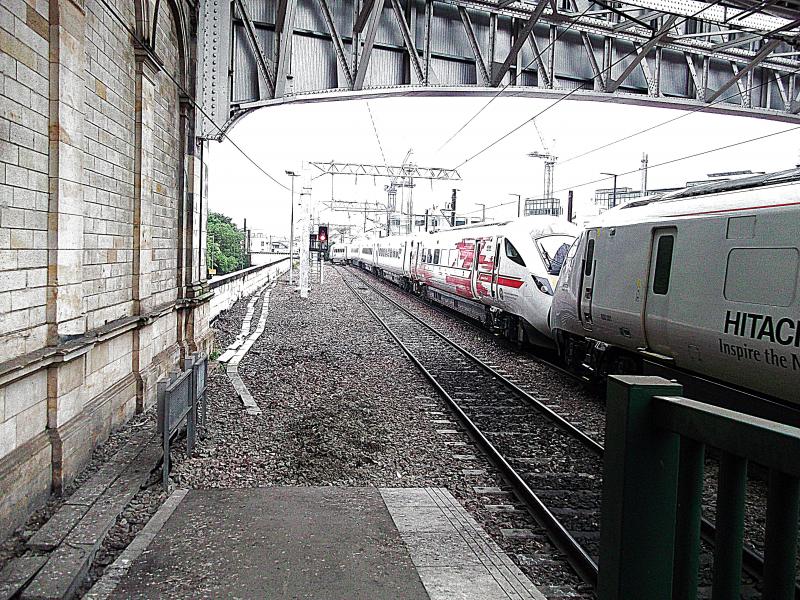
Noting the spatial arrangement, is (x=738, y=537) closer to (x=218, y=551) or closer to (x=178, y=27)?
(x=218, y=551)

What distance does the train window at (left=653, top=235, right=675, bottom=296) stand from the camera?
8188 mm

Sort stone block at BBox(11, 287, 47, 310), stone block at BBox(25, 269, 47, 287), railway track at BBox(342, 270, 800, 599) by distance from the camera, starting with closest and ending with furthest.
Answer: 1. stone block at BBox(11, 287, 47, 310)
2. railway track at BBox(342, 270, 800, 599)
3. stone block at BBox(25, 269, 47, 287)

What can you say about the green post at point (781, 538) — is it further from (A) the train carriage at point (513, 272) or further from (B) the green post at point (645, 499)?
(A) the train carriage at point (513, 272)

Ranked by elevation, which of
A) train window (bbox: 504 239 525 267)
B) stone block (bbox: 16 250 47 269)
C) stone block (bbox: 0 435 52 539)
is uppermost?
train window (bbox: 504 239 525 267)

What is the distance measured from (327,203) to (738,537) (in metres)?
59.6

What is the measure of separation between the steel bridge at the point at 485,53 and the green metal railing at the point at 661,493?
11.4 meters

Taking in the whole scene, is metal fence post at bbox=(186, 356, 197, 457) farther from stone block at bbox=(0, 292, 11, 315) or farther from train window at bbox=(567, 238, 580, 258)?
train window at bbox=(567, 238, 580, 258)

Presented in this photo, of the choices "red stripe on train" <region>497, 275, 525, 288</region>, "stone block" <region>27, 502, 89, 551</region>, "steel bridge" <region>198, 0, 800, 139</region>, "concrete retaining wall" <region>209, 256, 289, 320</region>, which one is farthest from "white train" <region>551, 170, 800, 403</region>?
"concrete retaining wall" <region>209, 256, 289, 320</region>

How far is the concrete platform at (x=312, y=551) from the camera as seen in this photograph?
14.6 ft

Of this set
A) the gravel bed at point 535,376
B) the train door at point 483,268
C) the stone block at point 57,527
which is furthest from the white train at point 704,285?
the train door at point 483,268

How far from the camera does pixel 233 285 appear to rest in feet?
79.1

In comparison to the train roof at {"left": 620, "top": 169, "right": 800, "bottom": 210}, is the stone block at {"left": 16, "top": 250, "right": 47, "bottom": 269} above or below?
below

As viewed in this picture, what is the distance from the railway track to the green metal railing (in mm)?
1309

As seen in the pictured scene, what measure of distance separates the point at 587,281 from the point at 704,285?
3.30 m
